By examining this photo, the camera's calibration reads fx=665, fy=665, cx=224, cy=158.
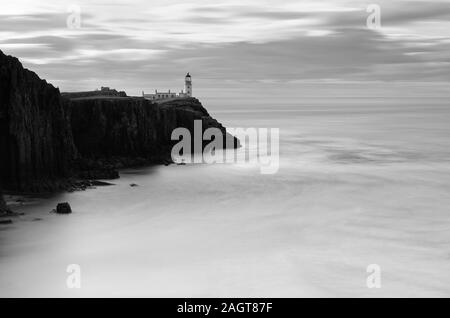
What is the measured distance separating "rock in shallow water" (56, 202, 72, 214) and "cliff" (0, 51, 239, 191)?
26.4 ft

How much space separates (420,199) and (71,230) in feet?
104

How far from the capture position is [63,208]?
51.8 metres

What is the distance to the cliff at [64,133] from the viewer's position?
59.8 metres

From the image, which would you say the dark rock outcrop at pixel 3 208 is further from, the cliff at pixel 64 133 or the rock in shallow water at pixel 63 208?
the cliff at pixel 64 133

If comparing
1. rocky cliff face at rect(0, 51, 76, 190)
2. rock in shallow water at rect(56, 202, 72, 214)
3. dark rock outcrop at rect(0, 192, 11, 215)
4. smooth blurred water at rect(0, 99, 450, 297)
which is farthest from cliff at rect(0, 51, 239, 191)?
dark rock outcrop at rect(0, 192, 11, 215)

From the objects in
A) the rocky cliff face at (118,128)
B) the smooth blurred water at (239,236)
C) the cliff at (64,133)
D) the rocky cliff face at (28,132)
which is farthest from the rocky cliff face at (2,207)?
the rocky cliff face at (118,128)

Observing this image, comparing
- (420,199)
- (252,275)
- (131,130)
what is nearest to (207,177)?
(131,130)

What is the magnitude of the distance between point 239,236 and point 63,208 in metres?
14.4

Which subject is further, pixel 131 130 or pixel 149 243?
pixel 131 130

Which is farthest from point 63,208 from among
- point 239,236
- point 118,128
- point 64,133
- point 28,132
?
point 118,128

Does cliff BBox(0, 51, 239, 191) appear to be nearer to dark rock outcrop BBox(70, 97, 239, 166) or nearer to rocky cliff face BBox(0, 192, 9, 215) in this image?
dark rock outcrop BBox(70, 97, 239, 166)

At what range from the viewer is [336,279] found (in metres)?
37.4

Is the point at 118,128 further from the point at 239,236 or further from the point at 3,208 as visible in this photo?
the point at 239,236

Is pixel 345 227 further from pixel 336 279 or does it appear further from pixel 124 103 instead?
pixel 124 103
